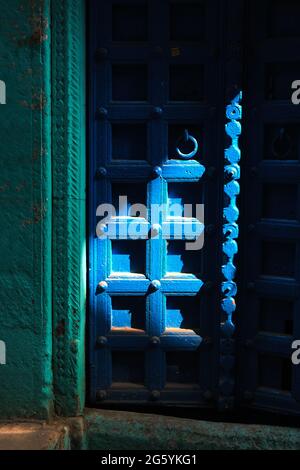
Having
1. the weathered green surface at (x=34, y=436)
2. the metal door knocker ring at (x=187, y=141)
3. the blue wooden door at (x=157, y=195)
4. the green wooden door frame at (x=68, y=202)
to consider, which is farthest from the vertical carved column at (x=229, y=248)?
the weathered green surface at (x=34, y=436)

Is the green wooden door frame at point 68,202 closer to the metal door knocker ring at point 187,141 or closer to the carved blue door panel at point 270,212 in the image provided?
the metal door knocker ring at point 187,141

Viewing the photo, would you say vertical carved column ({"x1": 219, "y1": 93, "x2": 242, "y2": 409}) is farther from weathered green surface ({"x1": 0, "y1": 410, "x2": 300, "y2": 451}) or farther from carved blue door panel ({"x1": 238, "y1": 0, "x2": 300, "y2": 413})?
weathered green surface ({"x1": 0, "y1": 410, "x2": 300, "y2": 451})

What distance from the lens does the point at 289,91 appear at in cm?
300

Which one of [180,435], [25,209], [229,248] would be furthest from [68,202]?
[180,435]

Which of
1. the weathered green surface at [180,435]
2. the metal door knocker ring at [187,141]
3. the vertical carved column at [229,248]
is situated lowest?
the weathered green surface at [180,435]

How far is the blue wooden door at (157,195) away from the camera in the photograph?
119 inches

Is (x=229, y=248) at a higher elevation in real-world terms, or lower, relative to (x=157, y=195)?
lower

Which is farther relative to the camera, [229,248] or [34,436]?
[229,248]

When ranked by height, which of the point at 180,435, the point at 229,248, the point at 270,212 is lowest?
the point at 180,435

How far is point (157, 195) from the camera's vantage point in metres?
3.07

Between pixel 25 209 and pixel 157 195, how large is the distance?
2.09 ft

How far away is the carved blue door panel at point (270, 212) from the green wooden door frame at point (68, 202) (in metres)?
0.79

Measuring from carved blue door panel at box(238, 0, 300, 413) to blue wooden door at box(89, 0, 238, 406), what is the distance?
5.1 inches

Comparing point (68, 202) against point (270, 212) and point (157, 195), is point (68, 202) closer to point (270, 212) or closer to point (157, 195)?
point (157, 195)
